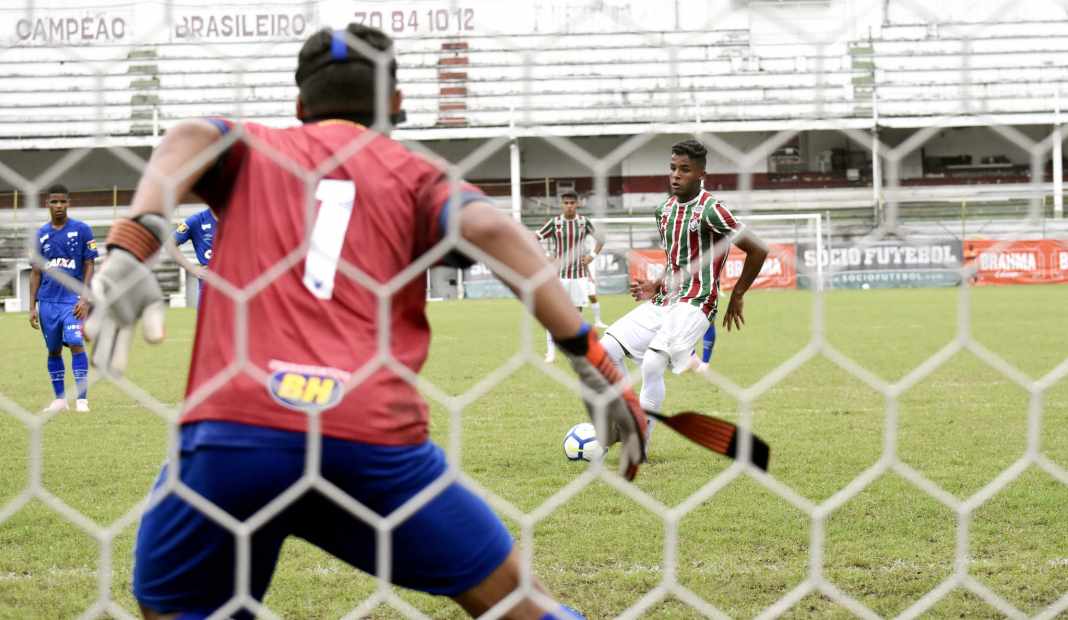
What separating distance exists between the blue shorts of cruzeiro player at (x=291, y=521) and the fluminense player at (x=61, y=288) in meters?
6.22

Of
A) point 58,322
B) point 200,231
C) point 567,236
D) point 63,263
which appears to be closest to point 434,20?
point 567,236

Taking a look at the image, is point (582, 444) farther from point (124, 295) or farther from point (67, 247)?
point (67, 247)

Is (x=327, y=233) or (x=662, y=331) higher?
(x=327, y=233)

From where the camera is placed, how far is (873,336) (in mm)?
13477

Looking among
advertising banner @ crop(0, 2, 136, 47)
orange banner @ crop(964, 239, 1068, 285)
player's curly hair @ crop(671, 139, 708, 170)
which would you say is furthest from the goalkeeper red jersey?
orange banner @ crop(964, 239, 1068, 285)

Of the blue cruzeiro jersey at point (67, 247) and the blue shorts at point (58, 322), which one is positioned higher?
the blue cruzeiro jersey at point (67, 247)

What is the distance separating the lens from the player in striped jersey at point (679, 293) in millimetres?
5961

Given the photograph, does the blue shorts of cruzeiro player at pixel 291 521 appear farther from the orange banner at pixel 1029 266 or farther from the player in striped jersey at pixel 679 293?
the orange banner at pixel 1029 266

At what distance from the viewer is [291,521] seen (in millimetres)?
2100

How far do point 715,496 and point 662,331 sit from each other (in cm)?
143

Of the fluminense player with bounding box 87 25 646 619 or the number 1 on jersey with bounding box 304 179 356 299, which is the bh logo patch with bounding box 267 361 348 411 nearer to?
the fluminense player with bounding box 87 25 646 619

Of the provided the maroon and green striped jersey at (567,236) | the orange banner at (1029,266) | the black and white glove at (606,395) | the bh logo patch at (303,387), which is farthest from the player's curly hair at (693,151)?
the orange banner at (1029,266)

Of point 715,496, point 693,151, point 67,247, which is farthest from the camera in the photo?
point 67,247

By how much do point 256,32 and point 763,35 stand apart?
81.6 inches
